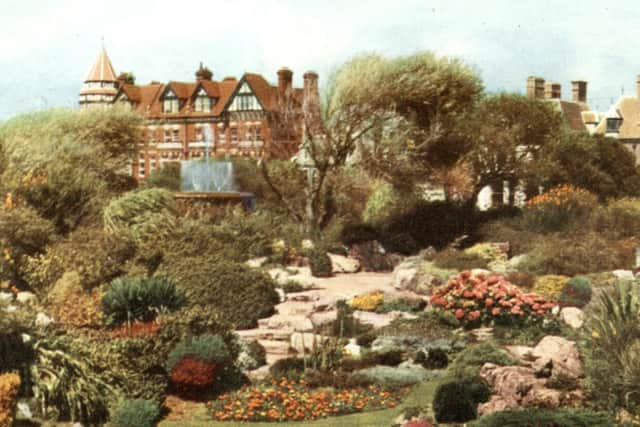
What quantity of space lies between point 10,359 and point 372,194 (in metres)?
25.7

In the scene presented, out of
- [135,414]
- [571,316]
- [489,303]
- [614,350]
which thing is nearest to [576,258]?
[571,316]

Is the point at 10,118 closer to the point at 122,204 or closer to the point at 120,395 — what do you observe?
the point at 122,204

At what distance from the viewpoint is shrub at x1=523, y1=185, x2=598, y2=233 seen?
30875 mm

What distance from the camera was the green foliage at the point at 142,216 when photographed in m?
24.6

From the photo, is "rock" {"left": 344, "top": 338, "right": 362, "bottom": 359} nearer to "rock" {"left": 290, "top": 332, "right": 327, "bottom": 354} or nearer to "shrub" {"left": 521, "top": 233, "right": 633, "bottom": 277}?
"rock" {"left": 290, "top": 332, "right": 327, "bottom": 354}

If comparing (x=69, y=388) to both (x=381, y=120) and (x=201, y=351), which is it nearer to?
(x=201, y=351)

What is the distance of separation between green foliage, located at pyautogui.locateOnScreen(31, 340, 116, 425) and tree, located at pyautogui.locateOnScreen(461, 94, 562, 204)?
2463 cm

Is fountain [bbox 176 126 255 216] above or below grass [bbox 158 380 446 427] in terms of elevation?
above

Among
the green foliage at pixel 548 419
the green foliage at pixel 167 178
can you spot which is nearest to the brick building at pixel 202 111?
the green foliage at pixel 167 178

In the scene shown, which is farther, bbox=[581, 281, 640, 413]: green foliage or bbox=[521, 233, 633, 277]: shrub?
bbox=[521, 233, 633, 277]: shrub

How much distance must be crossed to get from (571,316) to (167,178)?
26.2 metres

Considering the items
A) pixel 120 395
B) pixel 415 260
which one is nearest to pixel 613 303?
pixel 120 395

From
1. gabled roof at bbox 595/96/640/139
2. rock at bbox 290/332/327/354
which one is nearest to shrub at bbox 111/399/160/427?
rock at bbox 290/332/327/354

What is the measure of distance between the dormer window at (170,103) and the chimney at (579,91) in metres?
27.7
